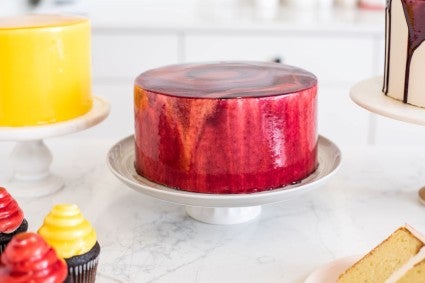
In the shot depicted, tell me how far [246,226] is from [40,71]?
14.7 inches

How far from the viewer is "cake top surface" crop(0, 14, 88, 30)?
95cm

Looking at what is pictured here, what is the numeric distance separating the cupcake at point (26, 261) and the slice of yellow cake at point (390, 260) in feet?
1.06

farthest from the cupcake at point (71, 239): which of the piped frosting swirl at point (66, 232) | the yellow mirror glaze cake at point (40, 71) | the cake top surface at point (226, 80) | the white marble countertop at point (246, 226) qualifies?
the yellow mirror glaze cake at point (40, 71)

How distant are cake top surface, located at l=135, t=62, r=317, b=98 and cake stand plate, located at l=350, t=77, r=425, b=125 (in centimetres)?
9

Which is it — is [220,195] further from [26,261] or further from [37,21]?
[37,21]

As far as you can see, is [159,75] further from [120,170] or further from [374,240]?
[374,240]

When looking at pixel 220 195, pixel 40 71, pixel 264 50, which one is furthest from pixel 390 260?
pixel 264 50

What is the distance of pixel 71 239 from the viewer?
0.63 m

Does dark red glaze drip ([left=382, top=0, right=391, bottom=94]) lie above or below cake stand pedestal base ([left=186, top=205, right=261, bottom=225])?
above

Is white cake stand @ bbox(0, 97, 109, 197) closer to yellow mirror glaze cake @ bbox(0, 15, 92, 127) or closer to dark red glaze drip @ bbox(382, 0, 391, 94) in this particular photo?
yellow mirror glaze cake @ bbox(0, 15, 92, 127)

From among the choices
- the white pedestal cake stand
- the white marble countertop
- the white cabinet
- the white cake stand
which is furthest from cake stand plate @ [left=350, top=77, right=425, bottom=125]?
the white cabinet

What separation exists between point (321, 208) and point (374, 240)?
121 millimetres

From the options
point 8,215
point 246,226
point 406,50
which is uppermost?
point 406,50

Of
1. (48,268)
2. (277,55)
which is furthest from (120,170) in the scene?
(277,55)
